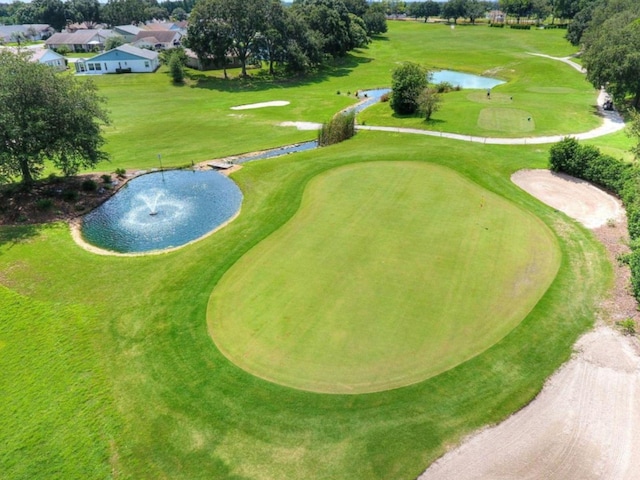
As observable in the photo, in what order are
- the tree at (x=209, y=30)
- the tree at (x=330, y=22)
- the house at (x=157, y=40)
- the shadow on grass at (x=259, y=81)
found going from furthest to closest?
the house at (x=157, y=40)
the tree at (x=330, y=22)
the shadow on grass at (x=259, y=81)
the tree at (x=209, y=30)

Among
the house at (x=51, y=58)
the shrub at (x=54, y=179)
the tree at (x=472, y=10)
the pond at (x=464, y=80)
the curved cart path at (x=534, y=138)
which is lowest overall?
the shrub at (x=54, y=179)

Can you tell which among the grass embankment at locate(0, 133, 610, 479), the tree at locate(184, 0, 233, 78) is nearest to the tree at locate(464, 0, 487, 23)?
the tree at locate(184, 0, 233, 78)

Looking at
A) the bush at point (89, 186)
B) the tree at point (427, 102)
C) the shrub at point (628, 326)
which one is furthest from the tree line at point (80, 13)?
the shrub at point (628, 326)

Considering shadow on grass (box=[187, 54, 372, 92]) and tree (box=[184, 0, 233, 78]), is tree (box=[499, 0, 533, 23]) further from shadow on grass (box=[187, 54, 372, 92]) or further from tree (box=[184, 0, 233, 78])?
tree (box=[184, 0, 233, 78])

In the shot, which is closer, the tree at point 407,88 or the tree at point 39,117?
the tree at point 39,117

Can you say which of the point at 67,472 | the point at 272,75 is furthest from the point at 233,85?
the point at 67,472

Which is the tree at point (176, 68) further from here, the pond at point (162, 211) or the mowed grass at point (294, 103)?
the pond at point (162, 211)
